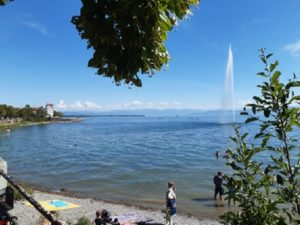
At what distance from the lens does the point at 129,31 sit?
116 inches

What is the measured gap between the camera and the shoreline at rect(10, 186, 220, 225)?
70.9 feet

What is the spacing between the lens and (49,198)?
28.2 m

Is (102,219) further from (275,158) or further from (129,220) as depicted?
(275,158)

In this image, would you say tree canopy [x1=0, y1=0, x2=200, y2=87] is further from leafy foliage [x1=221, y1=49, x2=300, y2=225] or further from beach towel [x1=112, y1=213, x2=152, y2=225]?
beach towel [x1=112, y1=213, x2=152, y2=225]

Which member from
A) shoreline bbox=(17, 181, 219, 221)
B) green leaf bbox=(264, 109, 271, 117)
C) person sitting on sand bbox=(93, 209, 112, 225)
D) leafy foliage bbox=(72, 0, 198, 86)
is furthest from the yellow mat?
leafy foliage bbox=(72, 0, 198, 86)

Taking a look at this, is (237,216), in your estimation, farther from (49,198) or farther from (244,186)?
(49,198)

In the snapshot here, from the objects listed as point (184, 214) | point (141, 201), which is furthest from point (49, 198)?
point (184, 214)

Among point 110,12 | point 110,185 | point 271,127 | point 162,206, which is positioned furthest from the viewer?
point 110,185

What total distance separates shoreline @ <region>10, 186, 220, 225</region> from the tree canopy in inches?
702

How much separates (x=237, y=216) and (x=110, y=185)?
31.1 meters

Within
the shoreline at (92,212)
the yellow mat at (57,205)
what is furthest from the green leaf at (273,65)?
the yellow mat at (57,205)

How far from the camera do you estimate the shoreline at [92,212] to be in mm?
21625

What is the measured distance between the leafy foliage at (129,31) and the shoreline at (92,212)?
17816 mm

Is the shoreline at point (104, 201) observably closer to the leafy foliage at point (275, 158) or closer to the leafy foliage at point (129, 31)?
the leafy foliage at point (275, 158)
